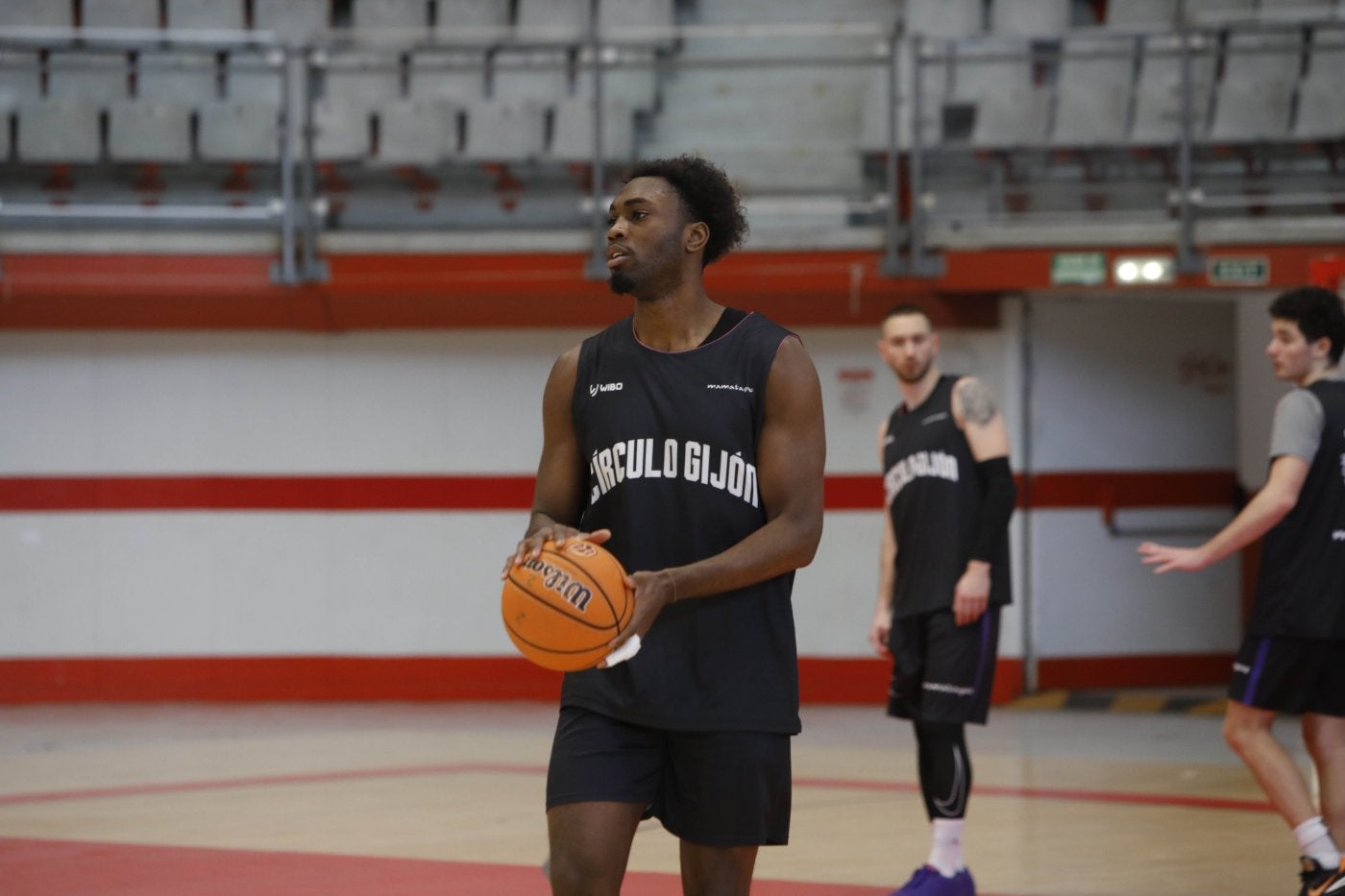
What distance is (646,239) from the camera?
3318 millimetres

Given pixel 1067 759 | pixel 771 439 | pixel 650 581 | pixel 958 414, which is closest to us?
pixel 650 581

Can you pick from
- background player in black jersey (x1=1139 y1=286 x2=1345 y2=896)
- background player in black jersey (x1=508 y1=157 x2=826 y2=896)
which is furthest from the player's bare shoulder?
background player in black jersey (x1=508 y1=157 x2=826 y2=896)

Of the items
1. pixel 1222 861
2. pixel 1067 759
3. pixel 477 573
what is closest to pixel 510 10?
pixel 477 573

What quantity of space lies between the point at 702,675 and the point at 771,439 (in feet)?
1.52

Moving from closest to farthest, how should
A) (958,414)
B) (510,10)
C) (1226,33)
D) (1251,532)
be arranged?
(1251,532) → (958,414) → (1226,33) → (510,10)

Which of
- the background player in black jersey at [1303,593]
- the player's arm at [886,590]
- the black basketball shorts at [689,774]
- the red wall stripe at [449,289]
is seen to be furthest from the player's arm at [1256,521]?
the red wall stripe at [449,289]

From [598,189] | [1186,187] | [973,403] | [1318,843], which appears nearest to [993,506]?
[973,403]

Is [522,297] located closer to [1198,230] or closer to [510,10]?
[510,10]

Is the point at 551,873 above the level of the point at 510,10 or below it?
below

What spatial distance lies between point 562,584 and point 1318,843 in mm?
3049

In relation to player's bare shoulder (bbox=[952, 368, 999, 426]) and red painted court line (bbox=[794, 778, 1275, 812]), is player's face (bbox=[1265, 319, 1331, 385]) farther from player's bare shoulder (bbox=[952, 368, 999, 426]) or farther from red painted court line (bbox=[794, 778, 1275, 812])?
red painted court line (bbox=[794, 778, 1275, 812])

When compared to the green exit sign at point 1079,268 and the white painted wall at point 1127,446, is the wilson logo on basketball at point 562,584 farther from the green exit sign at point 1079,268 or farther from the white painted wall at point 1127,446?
the white painted wall at point 1127,446

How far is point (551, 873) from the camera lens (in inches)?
127

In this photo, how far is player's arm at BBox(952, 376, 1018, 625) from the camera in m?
5.49
